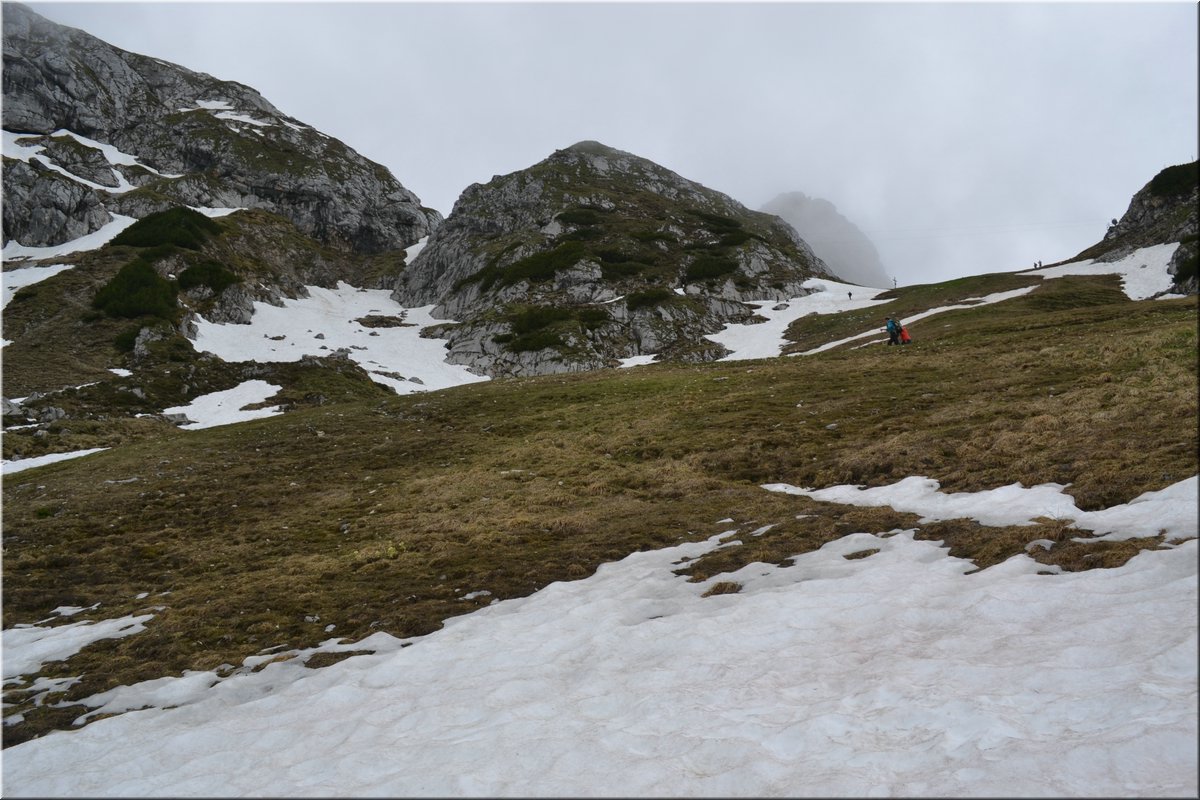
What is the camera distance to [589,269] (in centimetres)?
11156

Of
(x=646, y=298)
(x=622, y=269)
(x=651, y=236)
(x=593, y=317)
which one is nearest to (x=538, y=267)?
(x=622, y=269)

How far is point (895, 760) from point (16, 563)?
2816 centimetres

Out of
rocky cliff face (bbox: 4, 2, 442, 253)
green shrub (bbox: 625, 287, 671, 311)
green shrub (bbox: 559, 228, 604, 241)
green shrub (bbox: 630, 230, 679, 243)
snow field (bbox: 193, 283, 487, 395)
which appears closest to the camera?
snow field (bbox: 193, 283, 487, 395)

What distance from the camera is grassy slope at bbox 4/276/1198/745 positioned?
14.3 m

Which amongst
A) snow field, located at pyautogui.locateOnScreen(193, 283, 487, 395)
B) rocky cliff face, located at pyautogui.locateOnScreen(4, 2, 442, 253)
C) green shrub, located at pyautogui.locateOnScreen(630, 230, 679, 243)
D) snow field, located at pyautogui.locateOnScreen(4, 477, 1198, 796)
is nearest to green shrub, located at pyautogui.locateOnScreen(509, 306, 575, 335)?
snow field, located at pyautogui.locateOnScreen(193, 283, 487, 395)

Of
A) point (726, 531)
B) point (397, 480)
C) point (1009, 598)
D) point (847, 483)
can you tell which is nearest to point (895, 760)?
point (1009, 598)

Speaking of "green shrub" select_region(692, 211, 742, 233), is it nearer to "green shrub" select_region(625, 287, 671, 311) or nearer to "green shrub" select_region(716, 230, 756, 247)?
"green shrub" select_region(716, 230, 756, 247)

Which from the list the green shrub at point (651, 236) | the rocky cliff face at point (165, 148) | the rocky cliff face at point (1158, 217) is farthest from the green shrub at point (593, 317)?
the rocky cliff face at point (165, 148)

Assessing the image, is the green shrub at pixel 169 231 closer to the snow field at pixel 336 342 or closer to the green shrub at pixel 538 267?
the snow field at pixel 336 342

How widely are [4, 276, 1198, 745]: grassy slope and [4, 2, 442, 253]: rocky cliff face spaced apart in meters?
110

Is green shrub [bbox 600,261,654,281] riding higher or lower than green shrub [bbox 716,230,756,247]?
lower

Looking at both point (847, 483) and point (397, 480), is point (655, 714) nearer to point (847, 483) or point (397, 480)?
point (847, 483)

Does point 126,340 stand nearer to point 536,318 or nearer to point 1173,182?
point 536,318

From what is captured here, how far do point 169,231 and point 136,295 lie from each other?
28.6 m
